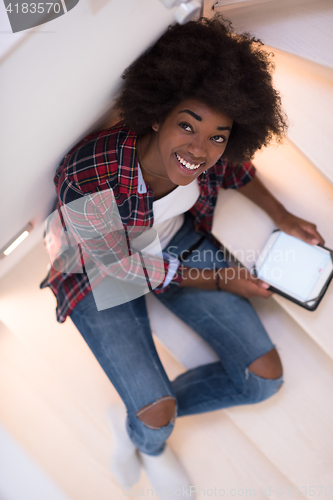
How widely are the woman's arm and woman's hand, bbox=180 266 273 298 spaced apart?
0.61 ft

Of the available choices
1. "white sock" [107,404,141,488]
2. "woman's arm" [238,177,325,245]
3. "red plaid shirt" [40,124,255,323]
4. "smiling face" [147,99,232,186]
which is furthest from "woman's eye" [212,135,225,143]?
"white sock" [107,404,141,488]

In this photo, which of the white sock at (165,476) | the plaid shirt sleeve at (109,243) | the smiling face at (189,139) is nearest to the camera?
the smiling face at (189,139)

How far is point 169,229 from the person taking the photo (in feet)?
3.85

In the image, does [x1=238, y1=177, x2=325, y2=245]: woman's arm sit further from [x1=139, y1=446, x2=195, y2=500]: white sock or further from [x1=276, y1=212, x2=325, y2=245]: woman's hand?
[x1=139, y1=446, x2=195, y2=500]: white sock

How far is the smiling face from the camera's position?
0.78 m

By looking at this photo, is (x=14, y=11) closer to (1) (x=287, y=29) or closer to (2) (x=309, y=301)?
(1) (x=287, y=29)

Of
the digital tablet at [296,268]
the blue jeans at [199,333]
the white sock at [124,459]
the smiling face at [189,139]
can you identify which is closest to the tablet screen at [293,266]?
the digital tablet at [296,268]

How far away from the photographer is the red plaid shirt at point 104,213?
87 centimetres

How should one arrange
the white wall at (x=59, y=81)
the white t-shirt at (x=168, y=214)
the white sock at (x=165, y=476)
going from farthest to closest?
the white sock at (x=165, y=476), the white t-shirt at (x=168, y=214), the white wall at (x=59, y=81)

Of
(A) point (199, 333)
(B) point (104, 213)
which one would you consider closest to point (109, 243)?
(B) point (104, 213)

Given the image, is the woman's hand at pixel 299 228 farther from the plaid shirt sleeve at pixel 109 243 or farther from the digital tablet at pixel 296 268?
the plaid shirt sleeve at pixel 109 243

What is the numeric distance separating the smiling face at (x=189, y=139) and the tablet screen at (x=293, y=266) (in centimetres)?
38

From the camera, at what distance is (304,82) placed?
108 centimetres

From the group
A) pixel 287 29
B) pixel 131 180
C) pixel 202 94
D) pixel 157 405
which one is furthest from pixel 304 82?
pixel 157 405
